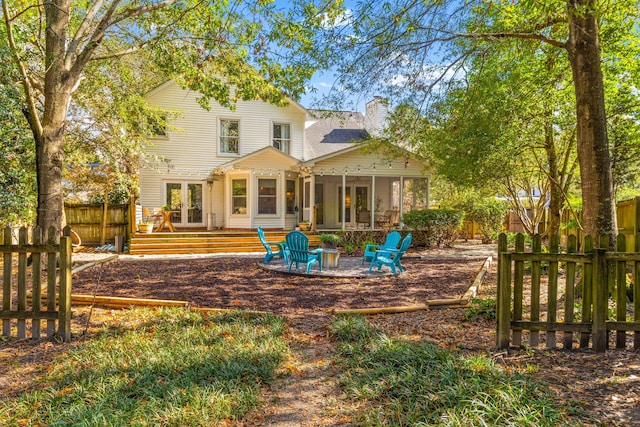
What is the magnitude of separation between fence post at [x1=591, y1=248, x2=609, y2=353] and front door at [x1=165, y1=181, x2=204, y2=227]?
1627 cm

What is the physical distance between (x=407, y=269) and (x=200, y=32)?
809cm

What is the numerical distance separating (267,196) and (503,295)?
1429 centimetres

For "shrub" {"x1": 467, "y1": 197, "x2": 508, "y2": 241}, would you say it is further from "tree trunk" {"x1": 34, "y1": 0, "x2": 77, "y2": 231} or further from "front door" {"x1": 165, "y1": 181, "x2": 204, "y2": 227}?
"tree trunk" {"x1": 34, "y1": 0, "x2": 77, "y2": 231}

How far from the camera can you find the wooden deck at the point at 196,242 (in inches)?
534

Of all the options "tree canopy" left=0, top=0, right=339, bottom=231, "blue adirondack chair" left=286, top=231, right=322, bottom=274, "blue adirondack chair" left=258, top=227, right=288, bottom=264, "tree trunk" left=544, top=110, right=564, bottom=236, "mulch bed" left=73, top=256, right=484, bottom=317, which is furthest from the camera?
"tree trunk" left=544, top=110, right=564, bottom=236

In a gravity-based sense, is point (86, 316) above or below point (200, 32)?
below

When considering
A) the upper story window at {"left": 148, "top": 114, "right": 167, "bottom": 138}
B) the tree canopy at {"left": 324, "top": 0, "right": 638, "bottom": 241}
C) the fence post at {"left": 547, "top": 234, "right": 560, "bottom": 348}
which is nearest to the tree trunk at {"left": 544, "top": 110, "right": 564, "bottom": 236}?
the tree canopy at {"left": 324, "top": 0, "right": 638, "bottom": 241}

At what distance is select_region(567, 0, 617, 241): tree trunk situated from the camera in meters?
5.11

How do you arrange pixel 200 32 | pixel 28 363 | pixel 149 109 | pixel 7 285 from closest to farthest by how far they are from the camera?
pixel 28 363 < pixel 7 285 < pixel 200 32 < pixel 149 109

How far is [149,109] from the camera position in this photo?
14.4 meters

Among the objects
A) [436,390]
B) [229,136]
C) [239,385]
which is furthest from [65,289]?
[229,136]

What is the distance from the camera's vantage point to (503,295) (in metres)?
3.87

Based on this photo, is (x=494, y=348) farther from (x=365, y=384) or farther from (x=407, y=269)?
(x=407, y=269)

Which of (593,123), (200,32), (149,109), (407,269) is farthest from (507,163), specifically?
(149,109)
